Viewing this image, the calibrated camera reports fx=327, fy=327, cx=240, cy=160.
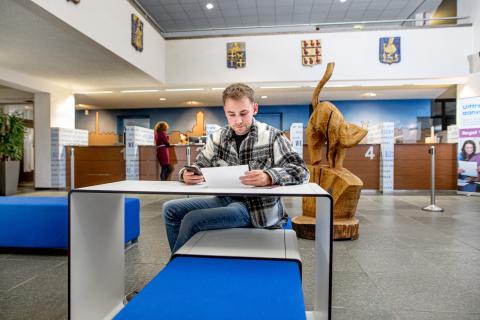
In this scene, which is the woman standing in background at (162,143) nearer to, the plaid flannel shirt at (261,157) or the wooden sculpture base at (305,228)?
the wooden sculpture base at (305,228)

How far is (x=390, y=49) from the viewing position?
24.1 feet

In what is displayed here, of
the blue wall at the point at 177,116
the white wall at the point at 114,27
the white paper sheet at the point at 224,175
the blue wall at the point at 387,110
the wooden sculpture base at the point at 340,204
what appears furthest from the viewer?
the blue wall at the point at 177,116

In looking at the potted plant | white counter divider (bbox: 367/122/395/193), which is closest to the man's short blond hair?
white counter divider (bbox: 367/122/395/193)

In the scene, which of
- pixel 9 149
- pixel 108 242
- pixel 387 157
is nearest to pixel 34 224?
pixel 108 242

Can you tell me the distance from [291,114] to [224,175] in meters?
10.7

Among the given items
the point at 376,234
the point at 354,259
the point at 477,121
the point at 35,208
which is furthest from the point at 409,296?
the point at 477,121

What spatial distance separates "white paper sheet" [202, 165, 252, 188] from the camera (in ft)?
4.40

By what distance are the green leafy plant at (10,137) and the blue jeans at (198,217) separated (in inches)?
258

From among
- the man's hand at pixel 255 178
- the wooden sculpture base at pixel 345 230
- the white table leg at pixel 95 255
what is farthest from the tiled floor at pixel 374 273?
the man's hand at pixel 255 178

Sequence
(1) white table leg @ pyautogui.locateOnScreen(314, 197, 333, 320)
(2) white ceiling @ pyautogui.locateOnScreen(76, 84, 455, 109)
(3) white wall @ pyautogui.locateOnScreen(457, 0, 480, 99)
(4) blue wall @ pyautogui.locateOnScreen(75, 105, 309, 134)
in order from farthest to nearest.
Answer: (4) blue wall @ pyautogui.locateOnScreen(75, 105, 309, 134)
(2) white ceiling @ pyautogui.locateOnScreen(76, 84, 455, 109)
(3) white wall @ pyautogui.locateOnScreen(457, 0, 480, 99)
(1) white table leg @ pyautogui.locateOnScreen(314, 197, 333, 320)

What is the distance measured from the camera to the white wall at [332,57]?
7289mm

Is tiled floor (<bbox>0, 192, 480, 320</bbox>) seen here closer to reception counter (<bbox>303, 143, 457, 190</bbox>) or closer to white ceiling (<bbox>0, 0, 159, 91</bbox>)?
white ceiling (<bbox>0, 0, 159, 91</bbox>)

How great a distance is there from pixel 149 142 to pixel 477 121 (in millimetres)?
7437

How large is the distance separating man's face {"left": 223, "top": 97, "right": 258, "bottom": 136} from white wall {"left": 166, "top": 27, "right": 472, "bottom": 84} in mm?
6156
